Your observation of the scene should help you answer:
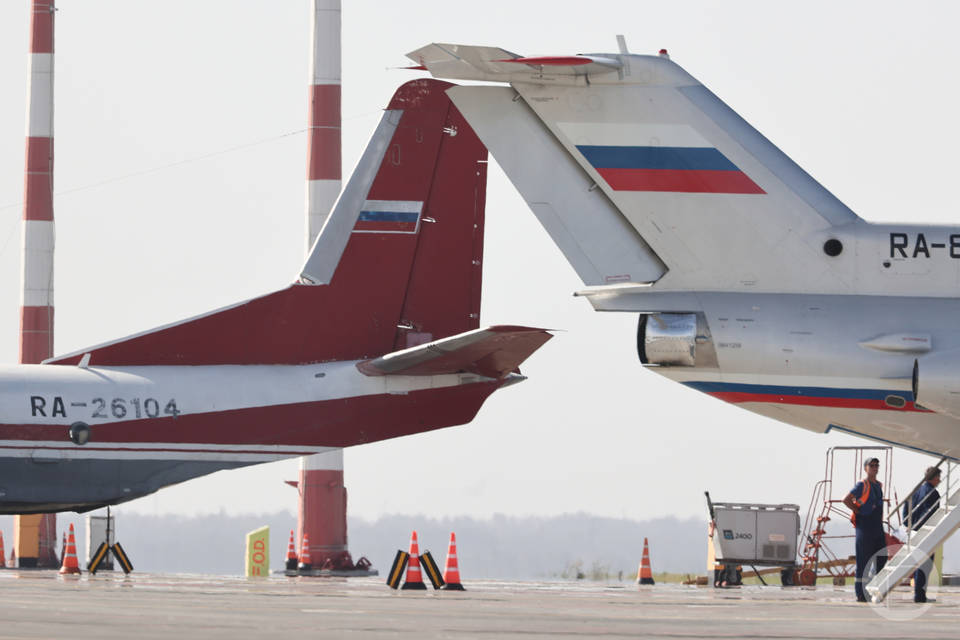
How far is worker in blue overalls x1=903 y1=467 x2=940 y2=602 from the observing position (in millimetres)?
19719

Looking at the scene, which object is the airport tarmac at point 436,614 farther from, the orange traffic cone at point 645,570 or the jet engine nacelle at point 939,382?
A: the orange traffic cone at point 645,570

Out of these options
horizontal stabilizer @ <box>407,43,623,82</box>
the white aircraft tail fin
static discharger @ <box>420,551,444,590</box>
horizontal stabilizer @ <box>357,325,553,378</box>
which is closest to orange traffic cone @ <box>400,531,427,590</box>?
static discharger @ <box>420,551,444,590</box>

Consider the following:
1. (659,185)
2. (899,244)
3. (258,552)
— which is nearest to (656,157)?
(659,185)

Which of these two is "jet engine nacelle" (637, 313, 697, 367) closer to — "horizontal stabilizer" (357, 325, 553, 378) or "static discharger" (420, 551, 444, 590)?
"horizontal stabilizer" (357, 325, 553, 378)

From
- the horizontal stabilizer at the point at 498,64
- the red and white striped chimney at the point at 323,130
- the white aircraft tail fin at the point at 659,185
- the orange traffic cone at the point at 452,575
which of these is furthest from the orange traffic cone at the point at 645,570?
the horizontal stabilizer at the point at 498,64

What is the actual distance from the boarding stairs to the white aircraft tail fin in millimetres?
3528

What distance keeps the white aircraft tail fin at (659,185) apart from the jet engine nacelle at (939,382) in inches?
55.9

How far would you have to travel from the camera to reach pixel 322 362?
2534cm

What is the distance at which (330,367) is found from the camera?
25188 millimetres

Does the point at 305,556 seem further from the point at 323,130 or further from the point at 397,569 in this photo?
the point at 397,569

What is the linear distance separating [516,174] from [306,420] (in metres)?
7.43

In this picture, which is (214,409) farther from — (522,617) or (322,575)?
(322,575)

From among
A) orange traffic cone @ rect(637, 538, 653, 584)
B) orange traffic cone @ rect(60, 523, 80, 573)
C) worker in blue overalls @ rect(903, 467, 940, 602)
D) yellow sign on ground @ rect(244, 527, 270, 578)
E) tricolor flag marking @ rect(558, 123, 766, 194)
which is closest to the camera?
tricolor flag marking @ rect(558, 123, 766, 194)

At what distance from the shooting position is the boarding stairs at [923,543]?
1948 cm
